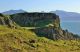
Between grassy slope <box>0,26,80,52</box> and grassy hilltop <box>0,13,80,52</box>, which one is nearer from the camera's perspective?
grassy slope <box>0,26,80,52</box>

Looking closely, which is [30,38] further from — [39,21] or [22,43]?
[39,21]

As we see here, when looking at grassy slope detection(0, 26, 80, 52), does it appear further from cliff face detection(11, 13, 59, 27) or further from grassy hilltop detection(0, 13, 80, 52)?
cliff face detection(11, 13, 59, 27)

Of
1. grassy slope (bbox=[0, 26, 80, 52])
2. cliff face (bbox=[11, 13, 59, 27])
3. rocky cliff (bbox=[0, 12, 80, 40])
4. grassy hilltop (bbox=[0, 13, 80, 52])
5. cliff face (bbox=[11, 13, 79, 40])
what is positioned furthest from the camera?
cliff face (bbox=[11, 13, 59, 27])

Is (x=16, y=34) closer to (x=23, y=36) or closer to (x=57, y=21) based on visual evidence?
(x=23, y=36)

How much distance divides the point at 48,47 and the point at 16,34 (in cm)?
427

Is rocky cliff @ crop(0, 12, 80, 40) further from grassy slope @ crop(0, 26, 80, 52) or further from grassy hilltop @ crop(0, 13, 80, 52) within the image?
grassy slope @ crop(0, 26, 80, 52)

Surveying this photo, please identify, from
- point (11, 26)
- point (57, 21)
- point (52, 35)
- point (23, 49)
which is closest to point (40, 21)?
point (57, 21)

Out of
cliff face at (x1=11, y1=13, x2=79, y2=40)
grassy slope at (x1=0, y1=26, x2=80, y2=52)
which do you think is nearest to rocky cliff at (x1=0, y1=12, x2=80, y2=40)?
cliff face at (x1=11, y1=13, x2=79, y2=40)

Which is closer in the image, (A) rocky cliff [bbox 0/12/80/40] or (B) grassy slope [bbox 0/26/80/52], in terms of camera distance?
(B) grassy slope [bbox 0/26/80/52]

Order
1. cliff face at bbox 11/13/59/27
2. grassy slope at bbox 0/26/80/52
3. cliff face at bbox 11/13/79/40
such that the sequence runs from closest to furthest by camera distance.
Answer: grassy slope at bbox 0/26/80/52 < cliff face at bbox 11/13/79/40 < cliff face at bbox 11/13/59/27

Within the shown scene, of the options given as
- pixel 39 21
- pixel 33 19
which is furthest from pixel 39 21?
pixel 33 19

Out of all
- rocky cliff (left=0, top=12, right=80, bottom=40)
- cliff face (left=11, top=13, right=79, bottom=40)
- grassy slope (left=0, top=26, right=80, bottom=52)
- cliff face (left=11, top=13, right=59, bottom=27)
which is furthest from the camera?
cliff face (left=11, top=13, right=59, bottom=27)

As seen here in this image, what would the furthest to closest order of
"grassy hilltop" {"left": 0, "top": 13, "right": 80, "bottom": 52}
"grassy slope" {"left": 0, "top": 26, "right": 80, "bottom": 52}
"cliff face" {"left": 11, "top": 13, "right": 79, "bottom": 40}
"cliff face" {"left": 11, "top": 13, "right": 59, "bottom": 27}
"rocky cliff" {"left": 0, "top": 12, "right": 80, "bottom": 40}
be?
"cliff face" {"left": 11, "top": 13, "right": 59, "bottom": 27} → "cliff face" {"left": 11, "top": 13, "right": 79, "bottom": 40} → "rocky cliff" {"left": 0, "top": 12, "right": 80, "bottom": 40} → "grassy hilltop" {"left": 0, "top": 13, "right": 80, "bottom": 52} → "grassy slope" {"left": 0, "top": 26, "right": 80, "bottom": 52}

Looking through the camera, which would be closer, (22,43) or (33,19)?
(22,43)
